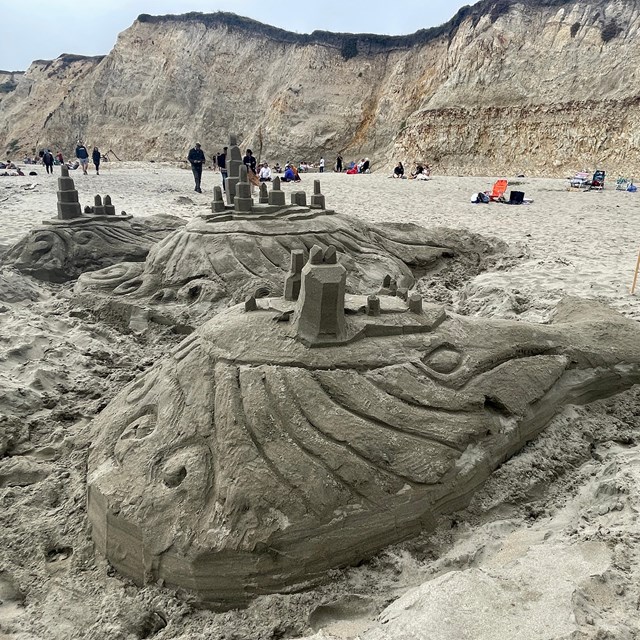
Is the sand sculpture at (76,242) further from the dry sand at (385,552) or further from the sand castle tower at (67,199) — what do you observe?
the dry sand at (385,552)

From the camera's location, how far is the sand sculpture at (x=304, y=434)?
2006 mm

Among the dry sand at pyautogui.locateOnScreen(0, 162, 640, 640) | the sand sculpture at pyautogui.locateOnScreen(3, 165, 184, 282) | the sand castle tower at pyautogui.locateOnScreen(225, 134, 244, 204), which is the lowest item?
the dry sand at pyautogui.locateOnScreen(0, 162, 640, 640)

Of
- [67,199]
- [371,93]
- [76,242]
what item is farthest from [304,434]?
[371,93]

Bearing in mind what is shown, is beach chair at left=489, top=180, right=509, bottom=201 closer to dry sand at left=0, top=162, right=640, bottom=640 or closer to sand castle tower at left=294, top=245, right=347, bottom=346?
dry sand at left=0, top=162, right=640, bottom=640

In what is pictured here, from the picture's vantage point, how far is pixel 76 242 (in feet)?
21.9

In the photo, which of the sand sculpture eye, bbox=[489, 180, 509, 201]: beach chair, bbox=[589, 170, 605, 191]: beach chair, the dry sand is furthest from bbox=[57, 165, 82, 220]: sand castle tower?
bbox=[589, 170, 605, 191]: beach chair

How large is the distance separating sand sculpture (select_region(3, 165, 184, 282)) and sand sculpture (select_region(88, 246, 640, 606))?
4.24 meters

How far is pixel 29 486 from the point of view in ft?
8.69

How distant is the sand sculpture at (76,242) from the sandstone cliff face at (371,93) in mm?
15611

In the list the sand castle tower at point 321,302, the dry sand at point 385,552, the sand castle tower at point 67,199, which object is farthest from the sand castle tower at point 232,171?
the sand castle tower at point 321,302

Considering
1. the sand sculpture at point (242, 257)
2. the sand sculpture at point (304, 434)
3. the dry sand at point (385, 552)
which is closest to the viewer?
the dry sand at point (385, 552)

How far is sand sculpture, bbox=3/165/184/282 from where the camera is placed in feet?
21.0

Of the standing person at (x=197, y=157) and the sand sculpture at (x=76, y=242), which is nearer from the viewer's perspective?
the sand sculpture at (x=76, y=242)

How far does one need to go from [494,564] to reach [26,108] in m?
37.7
